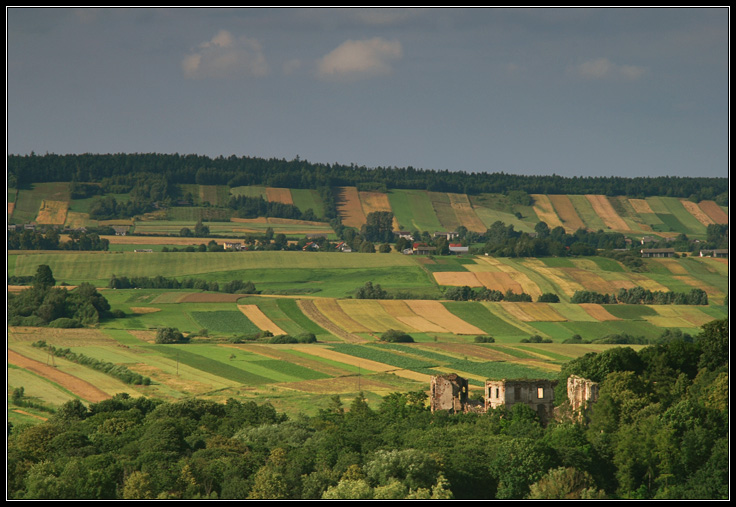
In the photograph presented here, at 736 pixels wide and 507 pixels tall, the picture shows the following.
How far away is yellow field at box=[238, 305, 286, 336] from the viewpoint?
110 m

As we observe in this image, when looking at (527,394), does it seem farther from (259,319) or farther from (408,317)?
(259,319)

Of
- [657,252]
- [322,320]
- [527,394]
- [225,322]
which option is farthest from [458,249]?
[527,394]

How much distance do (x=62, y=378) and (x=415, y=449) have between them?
3965 cm

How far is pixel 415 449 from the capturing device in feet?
168

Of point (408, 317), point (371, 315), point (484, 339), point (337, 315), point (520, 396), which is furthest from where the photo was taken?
point (371, 315)

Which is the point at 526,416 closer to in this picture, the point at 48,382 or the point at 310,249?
the point at 48,382

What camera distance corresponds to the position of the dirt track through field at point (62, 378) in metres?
76.8

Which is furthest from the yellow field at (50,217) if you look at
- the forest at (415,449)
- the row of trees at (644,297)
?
the forest at (415,449)

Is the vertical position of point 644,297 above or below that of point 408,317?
above

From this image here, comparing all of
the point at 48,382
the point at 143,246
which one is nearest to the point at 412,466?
the point at 48,382

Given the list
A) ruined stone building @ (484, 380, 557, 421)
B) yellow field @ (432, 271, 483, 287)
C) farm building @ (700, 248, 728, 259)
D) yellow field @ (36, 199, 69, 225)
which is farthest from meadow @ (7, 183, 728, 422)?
farm building @ (700, 248, 728, 259)

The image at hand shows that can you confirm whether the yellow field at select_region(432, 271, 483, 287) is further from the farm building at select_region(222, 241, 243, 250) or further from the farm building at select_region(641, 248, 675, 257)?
the farm building at select_region(641, 248, 675, 257)

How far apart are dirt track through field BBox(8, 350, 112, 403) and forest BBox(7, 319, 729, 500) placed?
11716mm

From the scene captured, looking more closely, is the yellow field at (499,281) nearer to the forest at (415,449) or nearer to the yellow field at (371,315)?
the yellow field at (371,315)
